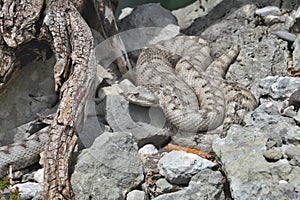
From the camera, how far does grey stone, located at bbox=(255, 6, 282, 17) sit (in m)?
7.63

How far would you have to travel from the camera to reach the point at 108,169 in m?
5.30

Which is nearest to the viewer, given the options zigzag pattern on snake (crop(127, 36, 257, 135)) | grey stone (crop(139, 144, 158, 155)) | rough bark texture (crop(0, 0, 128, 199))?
rough bark texture (crop(0, 0, 128, 199))

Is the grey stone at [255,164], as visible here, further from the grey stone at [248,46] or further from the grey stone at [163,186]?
the grey stone at [248,46]

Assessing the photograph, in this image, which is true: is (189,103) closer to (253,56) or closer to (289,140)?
(253,56)

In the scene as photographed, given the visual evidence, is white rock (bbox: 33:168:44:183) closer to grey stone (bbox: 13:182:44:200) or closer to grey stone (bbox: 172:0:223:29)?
grey stone (bbox: 13:182:44:200)

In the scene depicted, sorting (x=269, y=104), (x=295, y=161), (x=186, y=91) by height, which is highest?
(x=295, y=161)

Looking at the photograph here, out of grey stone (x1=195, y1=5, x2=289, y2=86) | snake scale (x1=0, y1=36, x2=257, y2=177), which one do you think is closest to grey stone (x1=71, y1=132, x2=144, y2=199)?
snake scale (x1=0, y1=36, x2=257, y2=177)

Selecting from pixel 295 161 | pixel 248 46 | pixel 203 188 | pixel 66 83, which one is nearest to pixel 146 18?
pixel 248 46

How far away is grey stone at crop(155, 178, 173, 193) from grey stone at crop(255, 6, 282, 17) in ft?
11.5

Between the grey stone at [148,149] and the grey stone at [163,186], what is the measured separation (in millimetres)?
653

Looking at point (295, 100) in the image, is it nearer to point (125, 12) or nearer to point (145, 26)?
point (145, 26)

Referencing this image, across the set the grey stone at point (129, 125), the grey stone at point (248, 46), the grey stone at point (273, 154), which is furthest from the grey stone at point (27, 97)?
the grey stone at point (273, 154)

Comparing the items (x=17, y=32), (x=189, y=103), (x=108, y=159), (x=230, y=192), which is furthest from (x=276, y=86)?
(x=17, y=32)

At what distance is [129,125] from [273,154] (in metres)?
2.06
